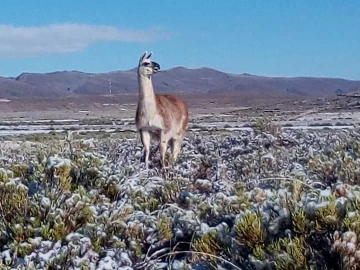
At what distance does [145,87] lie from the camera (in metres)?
13.4

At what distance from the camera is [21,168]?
22.8ft

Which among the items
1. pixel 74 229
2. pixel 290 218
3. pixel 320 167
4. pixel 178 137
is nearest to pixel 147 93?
pixel 178 137

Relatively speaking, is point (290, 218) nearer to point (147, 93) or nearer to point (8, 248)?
point (8, 248)

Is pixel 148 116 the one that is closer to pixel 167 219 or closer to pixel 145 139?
pixel 145 139

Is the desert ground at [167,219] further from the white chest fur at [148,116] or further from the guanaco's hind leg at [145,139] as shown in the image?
the white chest fur at [148,116]

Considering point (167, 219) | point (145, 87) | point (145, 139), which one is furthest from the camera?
point (145, 87)

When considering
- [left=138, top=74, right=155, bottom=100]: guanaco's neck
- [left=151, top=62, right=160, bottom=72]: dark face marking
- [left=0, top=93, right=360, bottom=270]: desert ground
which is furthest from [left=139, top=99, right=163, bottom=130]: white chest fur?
[left=0, top=93, right=360, bottom=270]: desert ground

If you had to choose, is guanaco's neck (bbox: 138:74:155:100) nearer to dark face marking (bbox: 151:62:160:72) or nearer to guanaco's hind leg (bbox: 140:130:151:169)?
dark face marking (bbox: 151:62:160:72)

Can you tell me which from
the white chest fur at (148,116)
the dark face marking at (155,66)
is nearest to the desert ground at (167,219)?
the white chest fur at (148,116)

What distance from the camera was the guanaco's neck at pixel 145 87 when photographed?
13.4 m

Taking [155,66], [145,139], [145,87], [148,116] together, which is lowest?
[145,139]

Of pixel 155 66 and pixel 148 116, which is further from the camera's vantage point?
pixel 155 66

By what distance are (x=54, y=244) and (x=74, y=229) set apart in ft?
1.02

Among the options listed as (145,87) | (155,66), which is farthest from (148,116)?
(155,66)
